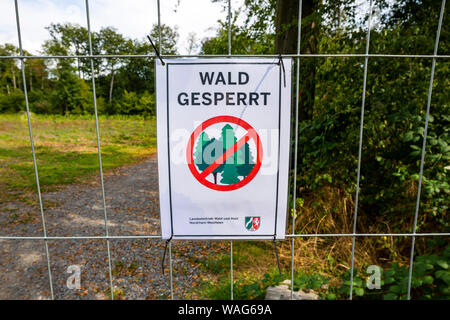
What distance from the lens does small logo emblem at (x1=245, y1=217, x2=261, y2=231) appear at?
1.32 meters

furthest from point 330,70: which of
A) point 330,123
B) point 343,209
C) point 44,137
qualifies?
point 44,137

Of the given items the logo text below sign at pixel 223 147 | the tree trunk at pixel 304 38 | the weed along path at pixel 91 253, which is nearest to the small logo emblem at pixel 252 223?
the logo text below sign at pixel 223 147

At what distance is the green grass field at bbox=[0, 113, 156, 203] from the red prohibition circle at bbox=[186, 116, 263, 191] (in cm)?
230

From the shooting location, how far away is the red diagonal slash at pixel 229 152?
1255mm

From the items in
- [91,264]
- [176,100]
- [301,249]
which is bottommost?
[91,264]

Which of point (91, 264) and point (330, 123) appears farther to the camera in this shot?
point (91, 264)

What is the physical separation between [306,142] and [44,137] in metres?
16.3

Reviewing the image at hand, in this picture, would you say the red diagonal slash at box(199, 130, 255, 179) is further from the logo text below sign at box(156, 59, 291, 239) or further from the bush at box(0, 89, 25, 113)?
the bush at box(0, 89, 25, 113)

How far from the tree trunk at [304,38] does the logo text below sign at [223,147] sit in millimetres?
1872

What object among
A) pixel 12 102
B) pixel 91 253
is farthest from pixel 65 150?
pixel 12 102

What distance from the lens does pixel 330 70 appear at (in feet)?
8.75

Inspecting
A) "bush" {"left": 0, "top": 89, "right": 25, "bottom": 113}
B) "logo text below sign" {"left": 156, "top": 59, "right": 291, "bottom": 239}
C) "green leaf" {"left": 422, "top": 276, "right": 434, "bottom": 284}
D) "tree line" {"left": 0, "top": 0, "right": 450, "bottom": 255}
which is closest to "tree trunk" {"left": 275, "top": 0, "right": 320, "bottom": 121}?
"tree line" {"left": 0, "top": 0, "right": 450, "bottom": 255}
